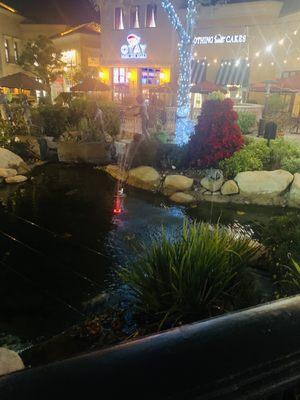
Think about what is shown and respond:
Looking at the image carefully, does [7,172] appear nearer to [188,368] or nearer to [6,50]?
[188,368]

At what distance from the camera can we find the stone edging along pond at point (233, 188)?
10.3 m

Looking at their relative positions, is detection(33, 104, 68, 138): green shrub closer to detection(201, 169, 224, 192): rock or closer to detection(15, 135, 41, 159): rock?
detection(15, 135, 41, 159): rock

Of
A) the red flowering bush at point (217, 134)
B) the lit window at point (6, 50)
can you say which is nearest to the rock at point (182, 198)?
the red flowering bush at point (217, 134)

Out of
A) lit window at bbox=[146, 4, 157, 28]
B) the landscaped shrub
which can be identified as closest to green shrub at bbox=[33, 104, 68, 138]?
the landscaped shrub

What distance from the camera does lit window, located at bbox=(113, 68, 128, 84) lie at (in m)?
30.1

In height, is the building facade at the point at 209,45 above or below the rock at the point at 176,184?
above

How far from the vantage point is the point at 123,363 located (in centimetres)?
101

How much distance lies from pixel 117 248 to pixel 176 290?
3422mm

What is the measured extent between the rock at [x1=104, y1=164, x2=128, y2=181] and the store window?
17885 millimetres

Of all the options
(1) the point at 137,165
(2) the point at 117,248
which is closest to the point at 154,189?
(1) the point at 137,165

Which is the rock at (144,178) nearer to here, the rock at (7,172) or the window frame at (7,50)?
the rock at (7,172)

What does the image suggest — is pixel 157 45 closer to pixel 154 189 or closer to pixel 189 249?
pixel 154 189

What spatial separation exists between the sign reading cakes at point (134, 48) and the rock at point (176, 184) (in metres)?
20.4

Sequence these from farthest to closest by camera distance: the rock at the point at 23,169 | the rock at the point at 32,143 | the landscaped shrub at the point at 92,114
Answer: the landscaped shrub at the point at 92,114, the rock at the point at 32,143, the rock at the point at 23,169
